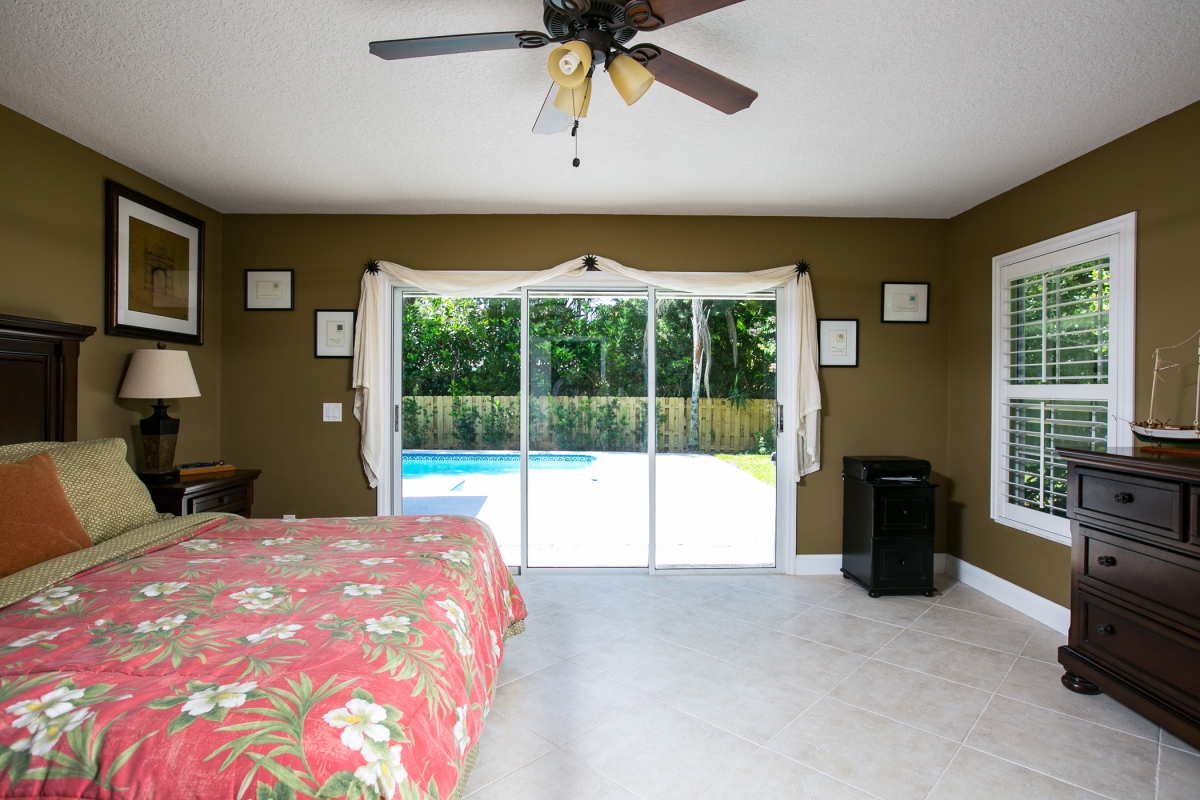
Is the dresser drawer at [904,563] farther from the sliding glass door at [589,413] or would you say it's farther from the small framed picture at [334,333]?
the small framed picture at [334,333]

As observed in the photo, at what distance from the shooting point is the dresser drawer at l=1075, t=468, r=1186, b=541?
209cm

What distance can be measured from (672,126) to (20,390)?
10.3 feet

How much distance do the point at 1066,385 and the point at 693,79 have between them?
9.05ft

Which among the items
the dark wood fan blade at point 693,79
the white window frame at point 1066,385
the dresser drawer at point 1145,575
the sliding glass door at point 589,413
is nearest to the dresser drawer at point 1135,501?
the dresser drawer at point 1145,575

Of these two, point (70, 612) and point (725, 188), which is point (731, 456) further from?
point (70, 612)

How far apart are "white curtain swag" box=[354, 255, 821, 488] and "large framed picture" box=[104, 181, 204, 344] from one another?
1027mm

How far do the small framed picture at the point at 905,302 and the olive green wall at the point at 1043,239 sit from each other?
0.19 meters

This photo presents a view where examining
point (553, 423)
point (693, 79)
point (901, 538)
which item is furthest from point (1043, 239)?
point (553, 423)

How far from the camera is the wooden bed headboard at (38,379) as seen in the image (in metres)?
2.41

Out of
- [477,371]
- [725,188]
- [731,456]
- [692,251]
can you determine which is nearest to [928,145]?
[725,188]

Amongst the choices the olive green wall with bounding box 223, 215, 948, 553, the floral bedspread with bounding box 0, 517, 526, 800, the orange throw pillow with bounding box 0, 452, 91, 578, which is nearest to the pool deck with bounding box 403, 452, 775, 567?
the olive green wall with bounding box 223, 215, 948, 553

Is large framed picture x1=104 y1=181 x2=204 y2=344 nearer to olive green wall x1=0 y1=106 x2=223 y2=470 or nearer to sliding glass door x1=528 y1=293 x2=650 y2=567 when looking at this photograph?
olive green wall x1=0 y1=106 x2=223 y2=470

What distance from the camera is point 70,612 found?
1510 mm

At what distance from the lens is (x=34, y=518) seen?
1867 mm
